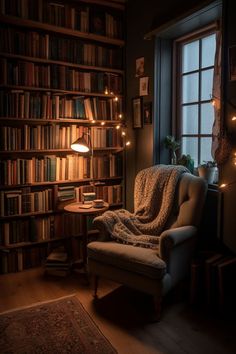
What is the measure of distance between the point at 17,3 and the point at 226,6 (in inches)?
73.5

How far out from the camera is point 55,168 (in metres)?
3.35

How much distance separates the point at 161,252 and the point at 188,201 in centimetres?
59

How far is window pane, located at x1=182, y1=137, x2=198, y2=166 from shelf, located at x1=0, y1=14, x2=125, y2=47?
1327mm

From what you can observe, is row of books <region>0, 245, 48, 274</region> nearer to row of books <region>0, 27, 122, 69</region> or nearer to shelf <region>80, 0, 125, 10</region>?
row of books <region>0, 27, 122, 69</region>

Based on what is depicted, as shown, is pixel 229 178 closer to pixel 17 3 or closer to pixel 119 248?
pixel 119 248

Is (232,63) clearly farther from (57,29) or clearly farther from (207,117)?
(57,29)

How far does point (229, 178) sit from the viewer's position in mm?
2477

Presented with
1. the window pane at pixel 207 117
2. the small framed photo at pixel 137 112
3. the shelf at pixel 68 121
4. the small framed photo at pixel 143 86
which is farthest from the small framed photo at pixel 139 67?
the window pane at pixel 207 117

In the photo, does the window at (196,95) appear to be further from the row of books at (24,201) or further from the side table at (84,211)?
the row of books at (24,201)

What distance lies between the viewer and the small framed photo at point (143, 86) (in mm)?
3355

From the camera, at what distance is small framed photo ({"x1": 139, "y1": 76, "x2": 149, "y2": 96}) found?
3.36 metres

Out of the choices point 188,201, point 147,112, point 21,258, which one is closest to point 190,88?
Result: point 147,112

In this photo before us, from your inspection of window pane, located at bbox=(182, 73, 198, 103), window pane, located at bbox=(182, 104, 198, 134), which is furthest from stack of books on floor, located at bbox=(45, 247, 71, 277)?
window pane, located at bbox=(182, 73, 198, 103)

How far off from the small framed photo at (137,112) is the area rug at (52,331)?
1.91 meters
